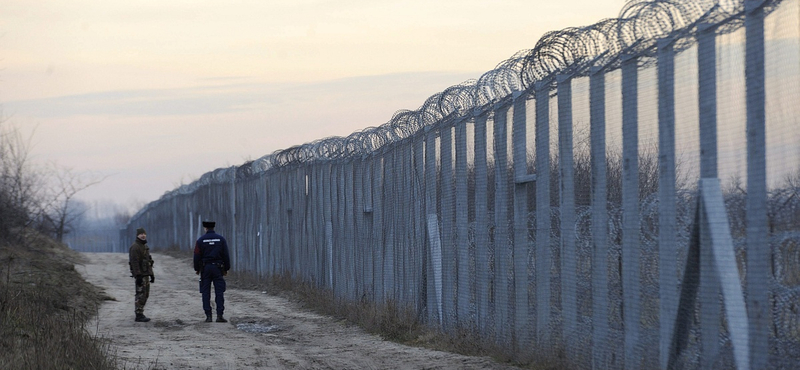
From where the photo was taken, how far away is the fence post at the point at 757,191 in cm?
522

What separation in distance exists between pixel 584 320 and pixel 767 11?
3.20 meters

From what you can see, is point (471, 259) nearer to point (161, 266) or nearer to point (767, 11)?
point (767, 11)

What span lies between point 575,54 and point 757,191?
2881 millimetres

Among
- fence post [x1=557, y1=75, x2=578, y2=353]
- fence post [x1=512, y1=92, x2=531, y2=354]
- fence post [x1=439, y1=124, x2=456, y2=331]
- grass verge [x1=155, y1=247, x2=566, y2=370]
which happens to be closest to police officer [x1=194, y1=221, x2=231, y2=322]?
grass verge [x1=155, y1=247, x2=566, y2=370]

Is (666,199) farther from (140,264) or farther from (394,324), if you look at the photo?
(140,264)

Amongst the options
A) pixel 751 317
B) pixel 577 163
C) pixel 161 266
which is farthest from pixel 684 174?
pixel 161 266

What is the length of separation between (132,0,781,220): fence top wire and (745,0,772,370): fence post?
148 millimetres

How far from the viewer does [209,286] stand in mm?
14969

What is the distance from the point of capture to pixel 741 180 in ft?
17.7

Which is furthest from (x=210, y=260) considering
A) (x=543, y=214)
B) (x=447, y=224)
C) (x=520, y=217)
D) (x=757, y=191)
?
(x=757, y=191)

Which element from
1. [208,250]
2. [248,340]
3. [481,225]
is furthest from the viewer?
[208,250]

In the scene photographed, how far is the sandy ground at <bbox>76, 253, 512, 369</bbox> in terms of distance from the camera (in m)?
9.77

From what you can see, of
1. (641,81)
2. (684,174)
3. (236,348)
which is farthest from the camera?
(236,348)

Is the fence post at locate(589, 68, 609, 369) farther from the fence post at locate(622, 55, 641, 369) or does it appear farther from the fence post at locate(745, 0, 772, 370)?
the fence post at locate(745, 0, 772, 370)
